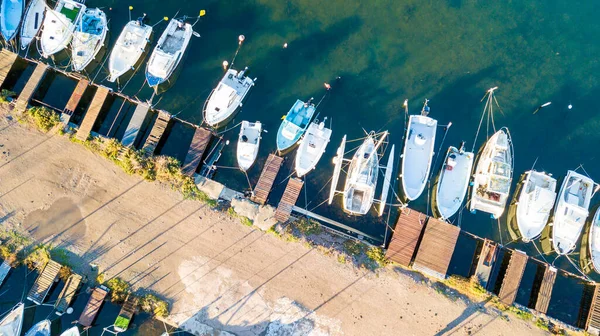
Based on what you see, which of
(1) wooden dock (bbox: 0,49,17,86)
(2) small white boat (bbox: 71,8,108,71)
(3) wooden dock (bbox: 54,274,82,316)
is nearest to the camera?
(3) wooden dock (bbox: 54,274,82,316)

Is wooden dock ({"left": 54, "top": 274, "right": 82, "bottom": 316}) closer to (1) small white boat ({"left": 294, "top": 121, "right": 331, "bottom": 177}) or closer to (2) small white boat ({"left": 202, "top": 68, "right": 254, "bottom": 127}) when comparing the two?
(2) small white boat ({"left": 202, "top": 68, "right": 254, "bottom": 127})

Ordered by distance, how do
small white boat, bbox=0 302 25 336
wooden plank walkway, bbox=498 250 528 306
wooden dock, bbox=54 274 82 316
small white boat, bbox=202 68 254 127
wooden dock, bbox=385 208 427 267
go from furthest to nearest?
small white boat, bbox=202 68 254 127, wooden dock, bbox=385 208 427 267, wooden plank walkway, bbox=498 250 528 306, wooden dock, bbox=54 274 82 316, small white boat, bbox=0 302 25 336

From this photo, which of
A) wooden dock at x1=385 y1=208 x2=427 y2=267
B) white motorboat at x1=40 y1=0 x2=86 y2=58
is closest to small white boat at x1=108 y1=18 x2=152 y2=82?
white motorboat at x1=40 y1=0 x2=86 y2=58

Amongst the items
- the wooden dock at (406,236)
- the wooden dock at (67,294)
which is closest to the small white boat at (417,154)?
the wooden dock at (406,236)

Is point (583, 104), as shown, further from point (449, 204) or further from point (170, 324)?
point (170, 324)

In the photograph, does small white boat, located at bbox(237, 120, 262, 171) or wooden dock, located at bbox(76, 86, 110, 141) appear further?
small white boat, located at bbox(237, 120, 262, 171)
